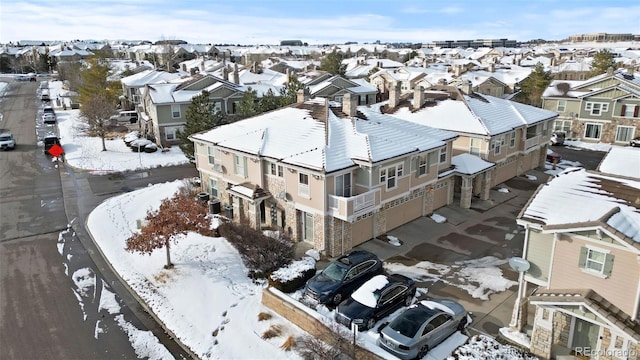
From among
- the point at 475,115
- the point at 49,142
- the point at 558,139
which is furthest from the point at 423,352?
the point at 49,142

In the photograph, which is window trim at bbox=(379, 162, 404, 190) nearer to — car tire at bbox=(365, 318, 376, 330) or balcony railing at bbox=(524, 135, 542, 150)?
car tire at bbox=(365, 318, 376, 330)

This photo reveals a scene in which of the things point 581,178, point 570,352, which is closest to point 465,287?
point 570,352

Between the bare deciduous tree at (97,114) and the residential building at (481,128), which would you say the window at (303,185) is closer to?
the residential building at (481,128)

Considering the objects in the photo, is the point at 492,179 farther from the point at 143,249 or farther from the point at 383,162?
the point at 143,249

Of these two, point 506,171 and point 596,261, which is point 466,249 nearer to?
point 596,261

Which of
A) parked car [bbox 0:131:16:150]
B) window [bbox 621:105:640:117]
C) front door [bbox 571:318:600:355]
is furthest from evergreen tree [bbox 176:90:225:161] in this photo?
window [bbox 621:105:640:117]

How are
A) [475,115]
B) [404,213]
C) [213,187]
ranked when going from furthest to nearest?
1. [475,115]
2. [213,187]
3. [404,213]

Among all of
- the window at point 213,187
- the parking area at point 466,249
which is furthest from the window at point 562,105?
the window at point 213,187
